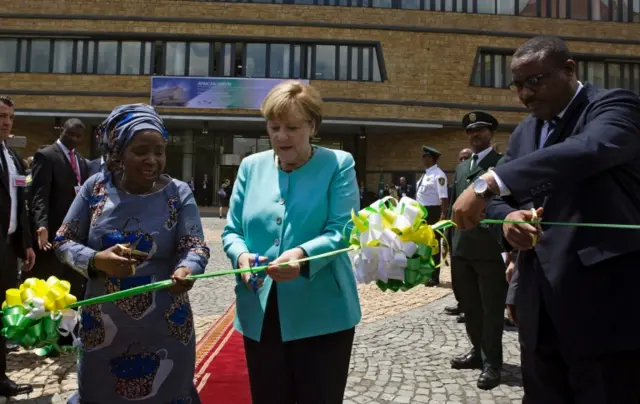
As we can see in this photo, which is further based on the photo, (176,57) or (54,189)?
(176,57)

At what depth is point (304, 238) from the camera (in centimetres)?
232

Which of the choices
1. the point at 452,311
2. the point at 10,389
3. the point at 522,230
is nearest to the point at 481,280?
the point at 452,311

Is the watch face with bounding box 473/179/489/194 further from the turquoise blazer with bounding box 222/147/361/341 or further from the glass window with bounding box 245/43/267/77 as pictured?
the glass window with bounding box 245/43/267/77

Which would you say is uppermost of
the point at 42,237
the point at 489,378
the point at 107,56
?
the point at 107,56

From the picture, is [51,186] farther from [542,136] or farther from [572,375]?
[572,375]

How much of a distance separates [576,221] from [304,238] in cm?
114

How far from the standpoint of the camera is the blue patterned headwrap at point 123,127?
2.34 metres

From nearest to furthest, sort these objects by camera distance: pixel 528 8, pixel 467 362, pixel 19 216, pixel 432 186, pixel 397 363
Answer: pixel 19 216 < pixel 467 362 < pixel 397 363 < pixel 432 186 < pixel 528 8

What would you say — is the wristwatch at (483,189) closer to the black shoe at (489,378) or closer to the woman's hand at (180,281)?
the woman's hand at (180,281)

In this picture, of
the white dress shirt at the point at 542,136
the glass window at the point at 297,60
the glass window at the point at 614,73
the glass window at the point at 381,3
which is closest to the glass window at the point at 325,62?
the glass window at the point at 297,60

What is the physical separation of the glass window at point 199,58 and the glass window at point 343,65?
23.9ft

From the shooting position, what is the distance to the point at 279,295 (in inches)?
91.0

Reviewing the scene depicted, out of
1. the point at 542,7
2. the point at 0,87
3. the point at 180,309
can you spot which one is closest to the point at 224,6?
the point at 0,87

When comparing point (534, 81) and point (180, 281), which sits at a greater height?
point (534, 81)
